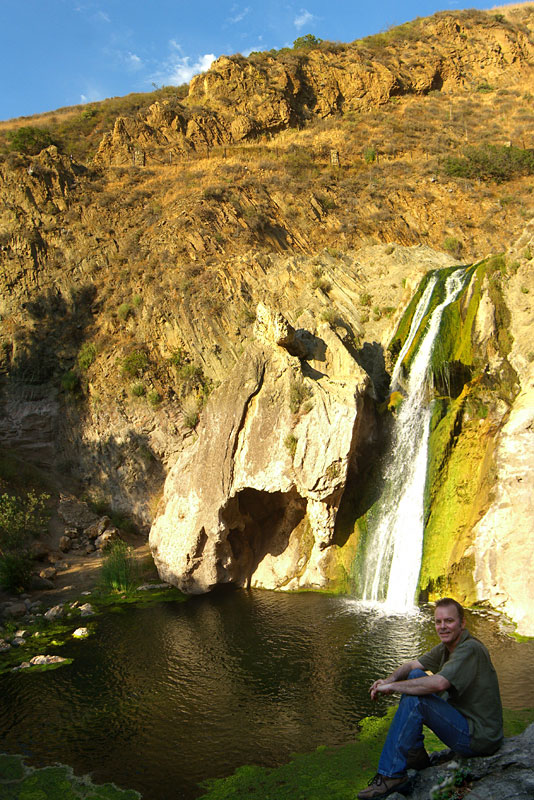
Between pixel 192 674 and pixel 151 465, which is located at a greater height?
pixel 151 465

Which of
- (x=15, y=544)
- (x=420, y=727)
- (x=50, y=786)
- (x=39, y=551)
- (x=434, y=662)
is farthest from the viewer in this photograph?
(x=39, y=551)

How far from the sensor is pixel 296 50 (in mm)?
49844

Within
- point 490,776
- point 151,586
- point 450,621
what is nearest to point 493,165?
point 151,586

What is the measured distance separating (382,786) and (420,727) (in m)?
0.70

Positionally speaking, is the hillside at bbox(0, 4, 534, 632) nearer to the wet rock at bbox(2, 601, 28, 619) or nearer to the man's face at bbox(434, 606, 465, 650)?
the wet rock at bbox(2, 601, 28, 619)

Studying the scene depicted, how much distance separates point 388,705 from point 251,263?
2344 cm

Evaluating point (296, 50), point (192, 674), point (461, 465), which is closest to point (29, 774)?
point (192, 674)

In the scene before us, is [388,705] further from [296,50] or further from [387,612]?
[296,50]

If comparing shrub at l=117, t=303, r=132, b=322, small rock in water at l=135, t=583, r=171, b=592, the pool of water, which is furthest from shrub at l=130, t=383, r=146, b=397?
the pool of water

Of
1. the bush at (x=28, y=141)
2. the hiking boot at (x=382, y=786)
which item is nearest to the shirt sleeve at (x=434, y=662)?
the hiking boot at (x=382, y=786)

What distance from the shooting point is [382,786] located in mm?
4926

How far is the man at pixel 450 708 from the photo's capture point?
4.68 meters

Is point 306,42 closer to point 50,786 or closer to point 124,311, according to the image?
point 124,311

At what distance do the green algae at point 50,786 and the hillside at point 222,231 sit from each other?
41.1 ft
